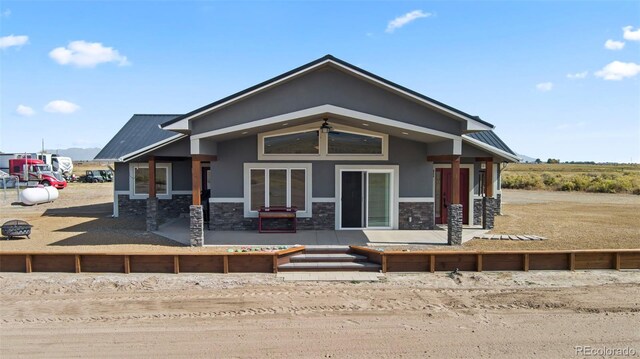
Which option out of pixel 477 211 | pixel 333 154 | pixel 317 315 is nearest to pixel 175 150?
pixel 333 154

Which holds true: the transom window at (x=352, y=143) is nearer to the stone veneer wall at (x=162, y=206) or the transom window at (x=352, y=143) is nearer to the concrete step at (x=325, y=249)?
the concrete step at (x=325, y=249)

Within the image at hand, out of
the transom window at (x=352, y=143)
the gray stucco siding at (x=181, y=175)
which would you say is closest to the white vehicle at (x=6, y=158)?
the gray stucco siding at (x=181, y=175)

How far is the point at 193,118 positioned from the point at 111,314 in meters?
5.72

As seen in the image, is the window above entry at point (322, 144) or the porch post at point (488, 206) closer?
the window above entry at point (322, 144)

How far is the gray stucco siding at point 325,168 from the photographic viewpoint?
512 inches

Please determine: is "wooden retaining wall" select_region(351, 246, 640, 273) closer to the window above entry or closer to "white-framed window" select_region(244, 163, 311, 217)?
"white-framed window" select_region(244, 163, 311, 217)

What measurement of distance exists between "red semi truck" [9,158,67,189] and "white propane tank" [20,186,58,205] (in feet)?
30.1

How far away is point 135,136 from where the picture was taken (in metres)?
19.1

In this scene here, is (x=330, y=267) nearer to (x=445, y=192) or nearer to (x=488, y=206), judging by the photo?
(x=445, y=192)

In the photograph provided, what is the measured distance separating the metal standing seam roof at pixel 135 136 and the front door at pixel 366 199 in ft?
30.6

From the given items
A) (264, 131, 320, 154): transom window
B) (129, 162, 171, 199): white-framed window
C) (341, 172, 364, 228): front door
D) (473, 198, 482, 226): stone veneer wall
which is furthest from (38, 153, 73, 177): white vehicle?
(473, 198, 482, 226): stone veneer wall

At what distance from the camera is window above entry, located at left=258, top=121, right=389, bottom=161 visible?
43.0 feet

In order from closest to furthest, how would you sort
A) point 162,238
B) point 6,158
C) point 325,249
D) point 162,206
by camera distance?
point 325,249
point 162,238
point 162,206
point 6,158

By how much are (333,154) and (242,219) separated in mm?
3566
